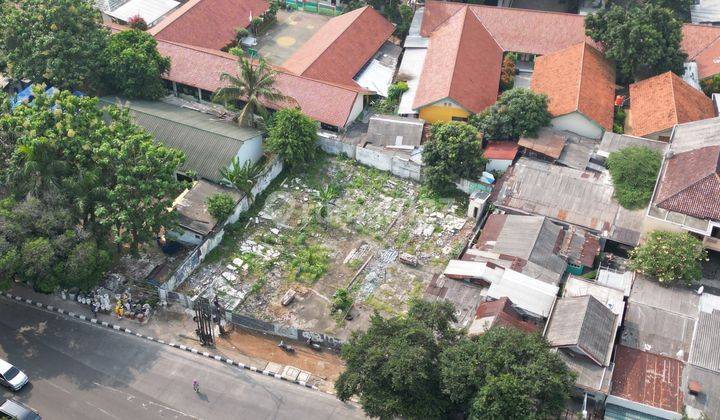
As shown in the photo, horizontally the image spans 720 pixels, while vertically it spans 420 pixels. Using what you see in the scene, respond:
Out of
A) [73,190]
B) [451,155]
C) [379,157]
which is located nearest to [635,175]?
[451,155]

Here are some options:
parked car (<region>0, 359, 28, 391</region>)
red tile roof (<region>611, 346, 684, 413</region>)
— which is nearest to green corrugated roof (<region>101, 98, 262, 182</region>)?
parked car (<region>0, 359, 28, 391</region>)

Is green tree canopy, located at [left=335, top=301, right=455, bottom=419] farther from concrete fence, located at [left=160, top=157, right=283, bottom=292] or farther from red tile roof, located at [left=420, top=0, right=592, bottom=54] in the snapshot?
red tile roof, located at [left=420, top=0, right=592, bottom=54]

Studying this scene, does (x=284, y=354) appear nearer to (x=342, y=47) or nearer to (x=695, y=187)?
(x=695, y=187)

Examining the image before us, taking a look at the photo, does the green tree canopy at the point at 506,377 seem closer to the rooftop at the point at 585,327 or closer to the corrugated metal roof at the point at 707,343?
the rooftop at the point at 585,327

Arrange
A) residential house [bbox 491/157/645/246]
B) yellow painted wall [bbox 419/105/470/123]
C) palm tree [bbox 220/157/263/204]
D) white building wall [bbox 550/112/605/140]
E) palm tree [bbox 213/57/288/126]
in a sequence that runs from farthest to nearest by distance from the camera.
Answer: yellow painted wall [bbox 419/105/470/123], white building wall [bbox 550/112/605/140], palm tree [bbox 213/57/288/126], palm tree [bbox 220/157/263/204], residential house [bbox 491/157/645/246]

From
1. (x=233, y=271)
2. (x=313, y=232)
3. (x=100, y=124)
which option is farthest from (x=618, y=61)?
(x=100, y=124)

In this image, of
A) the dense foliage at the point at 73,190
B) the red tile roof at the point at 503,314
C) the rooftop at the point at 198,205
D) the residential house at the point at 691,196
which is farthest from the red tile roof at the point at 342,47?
the residential house at the point at 691,196
